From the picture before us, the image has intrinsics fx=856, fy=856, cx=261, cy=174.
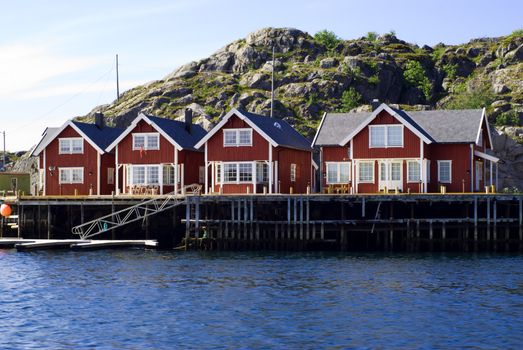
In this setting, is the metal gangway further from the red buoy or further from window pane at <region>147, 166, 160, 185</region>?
the red buoy

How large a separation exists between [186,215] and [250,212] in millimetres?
4563

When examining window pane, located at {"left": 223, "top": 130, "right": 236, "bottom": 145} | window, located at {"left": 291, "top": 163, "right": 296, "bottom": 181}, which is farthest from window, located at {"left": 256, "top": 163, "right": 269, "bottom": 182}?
window, located at {"left": 291, "top": 163, "right": 296, "bottom": 181}

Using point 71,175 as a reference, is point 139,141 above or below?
above

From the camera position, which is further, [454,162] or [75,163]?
[75,163]

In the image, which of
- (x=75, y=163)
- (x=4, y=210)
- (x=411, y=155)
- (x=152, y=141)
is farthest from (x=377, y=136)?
(x=4, y=210)

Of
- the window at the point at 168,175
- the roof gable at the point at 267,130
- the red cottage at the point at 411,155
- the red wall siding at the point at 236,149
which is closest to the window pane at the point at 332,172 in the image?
the red cottage at the point at 411,155

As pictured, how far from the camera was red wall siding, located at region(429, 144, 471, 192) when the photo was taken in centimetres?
6216

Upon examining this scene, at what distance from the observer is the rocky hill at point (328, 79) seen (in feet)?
369

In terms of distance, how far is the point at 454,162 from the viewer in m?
62.5

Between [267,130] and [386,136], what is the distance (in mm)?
9360

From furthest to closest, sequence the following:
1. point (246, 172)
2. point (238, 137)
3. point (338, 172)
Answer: point (338, 172) → point (238, 137) → point (246, 172)

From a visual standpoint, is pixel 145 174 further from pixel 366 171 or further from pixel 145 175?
pixel 366 171

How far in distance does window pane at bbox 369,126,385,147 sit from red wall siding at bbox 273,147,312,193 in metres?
7.35

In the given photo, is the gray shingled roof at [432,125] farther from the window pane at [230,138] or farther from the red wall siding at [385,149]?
the window pane at [230,138]
